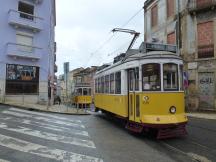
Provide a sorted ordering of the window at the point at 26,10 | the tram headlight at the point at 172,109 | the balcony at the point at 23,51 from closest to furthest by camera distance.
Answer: the tram headlight at the point at 172,109 < the balcony at the point at 23,51 < the window at the point at 26,10

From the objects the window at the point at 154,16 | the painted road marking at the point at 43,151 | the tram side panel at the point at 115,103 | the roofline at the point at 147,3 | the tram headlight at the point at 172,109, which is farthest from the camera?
the roofline at the point at 147,3

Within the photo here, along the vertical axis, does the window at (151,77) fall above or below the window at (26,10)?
below

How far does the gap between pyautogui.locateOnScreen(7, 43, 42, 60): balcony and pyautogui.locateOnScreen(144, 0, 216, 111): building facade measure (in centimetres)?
1089

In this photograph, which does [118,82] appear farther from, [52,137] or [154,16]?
[154,16]

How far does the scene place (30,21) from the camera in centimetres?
2645

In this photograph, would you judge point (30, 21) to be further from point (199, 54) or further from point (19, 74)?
point (199, 54)

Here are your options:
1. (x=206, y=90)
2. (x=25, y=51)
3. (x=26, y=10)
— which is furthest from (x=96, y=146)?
(x=26, y=10)

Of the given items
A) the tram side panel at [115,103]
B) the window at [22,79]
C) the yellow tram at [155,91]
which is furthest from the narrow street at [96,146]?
the window at [22,79]

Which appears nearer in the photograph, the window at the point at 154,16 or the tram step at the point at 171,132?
the tram step at the point at 171,132

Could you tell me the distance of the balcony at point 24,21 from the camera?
25031 mm

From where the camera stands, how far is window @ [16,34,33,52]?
25.8 metres

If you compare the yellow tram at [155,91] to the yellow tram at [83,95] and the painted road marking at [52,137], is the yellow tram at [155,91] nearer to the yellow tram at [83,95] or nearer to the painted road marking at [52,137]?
the painted road marking at [52,137]

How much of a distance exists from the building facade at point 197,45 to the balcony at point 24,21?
1106 cm

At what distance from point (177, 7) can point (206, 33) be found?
455cm
